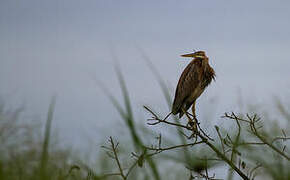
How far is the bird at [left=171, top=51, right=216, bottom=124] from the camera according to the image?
9.25 ft

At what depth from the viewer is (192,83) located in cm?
304

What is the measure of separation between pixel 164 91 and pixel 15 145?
2.73 m

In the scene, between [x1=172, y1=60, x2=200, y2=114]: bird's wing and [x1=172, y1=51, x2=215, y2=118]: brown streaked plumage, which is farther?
[x1=172, y1=60, x2=200, y2=114]: bird's wing

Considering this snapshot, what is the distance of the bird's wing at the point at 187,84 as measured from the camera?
295 centimetres

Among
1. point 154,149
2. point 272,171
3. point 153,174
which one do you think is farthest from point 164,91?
point 272,171

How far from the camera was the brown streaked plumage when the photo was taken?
2822 mm

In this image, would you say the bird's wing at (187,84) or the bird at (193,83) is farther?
the bird's wing at (187,84)

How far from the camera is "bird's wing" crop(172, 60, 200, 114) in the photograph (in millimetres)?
2951

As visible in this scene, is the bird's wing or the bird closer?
the bird

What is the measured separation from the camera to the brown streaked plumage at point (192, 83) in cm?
282

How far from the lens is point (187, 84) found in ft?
10.1

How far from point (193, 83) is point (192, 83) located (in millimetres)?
17

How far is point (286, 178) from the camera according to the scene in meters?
1.52

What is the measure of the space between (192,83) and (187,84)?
46 mm
